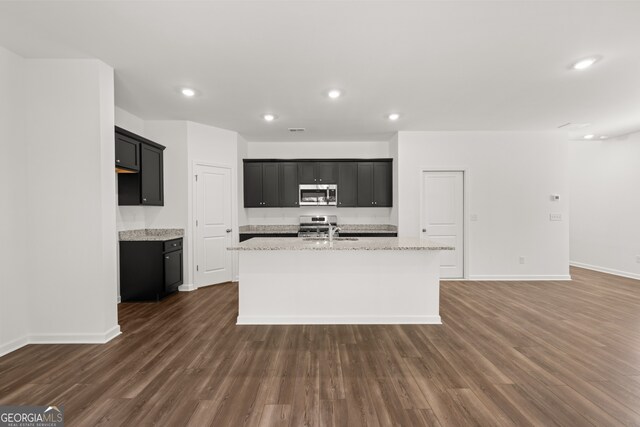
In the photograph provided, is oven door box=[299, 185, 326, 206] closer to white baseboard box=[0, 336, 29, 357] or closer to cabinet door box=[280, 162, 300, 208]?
cabinet door box=[280, 162, 300, 208]

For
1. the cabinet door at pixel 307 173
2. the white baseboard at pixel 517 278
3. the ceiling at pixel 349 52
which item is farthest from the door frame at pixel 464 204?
Answer: the cabinet door at pixel 307 173

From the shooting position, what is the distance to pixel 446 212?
17.3ft

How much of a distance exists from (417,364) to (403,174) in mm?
3606

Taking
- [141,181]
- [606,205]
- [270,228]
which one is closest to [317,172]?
[270,228]

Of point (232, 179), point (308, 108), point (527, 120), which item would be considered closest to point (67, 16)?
point (308, 108)

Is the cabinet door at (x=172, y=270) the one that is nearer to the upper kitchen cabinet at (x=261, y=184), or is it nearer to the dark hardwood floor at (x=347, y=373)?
the dark hardwood floor at (x=347, y=373)

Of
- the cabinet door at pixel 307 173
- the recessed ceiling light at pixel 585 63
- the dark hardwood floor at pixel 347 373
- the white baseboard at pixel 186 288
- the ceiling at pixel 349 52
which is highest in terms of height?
the ceiling at pixel 349 52

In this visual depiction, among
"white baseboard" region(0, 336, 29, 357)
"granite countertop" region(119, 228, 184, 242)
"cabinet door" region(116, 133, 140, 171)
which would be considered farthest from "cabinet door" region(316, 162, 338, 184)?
"white baseboard" region(0, 336, 29, 357)

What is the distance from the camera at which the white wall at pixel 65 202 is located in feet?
9.18

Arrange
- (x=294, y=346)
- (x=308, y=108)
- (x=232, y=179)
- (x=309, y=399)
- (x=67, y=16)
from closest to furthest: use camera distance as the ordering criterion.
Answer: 1. (x=309, y=399)
2. (x=67, y=16)
3. (x=294, y=346)
4. (x=308, y=108)
5. (x=232, y=179)

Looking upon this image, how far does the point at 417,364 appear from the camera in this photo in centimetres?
239

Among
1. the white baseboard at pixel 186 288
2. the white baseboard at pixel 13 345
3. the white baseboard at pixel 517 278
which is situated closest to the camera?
the white baseboard at pixel 13 345

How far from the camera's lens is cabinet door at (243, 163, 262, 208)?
5.61 metres

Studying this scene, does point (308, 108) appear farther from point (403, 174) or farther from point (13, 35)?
point (13, 35)
